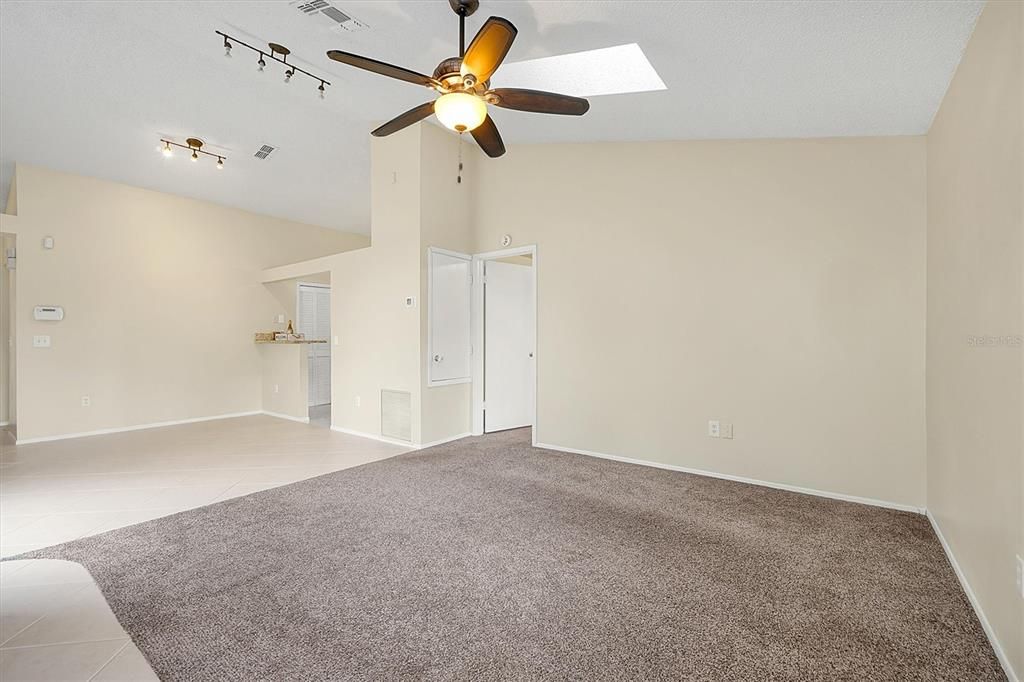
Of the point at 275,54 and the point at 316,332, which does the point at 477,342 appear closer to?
the point at 275,54

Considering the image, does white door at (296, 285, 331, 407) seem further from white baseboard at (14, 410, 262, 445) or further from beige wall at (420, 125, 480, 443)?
beige wall at (420, 125, 480, 443)

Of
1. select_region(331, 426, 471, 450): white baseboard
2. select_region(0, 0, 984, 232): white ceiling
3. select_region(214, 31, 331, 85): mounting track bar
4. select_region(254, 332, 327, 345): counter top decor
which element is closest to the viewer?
select_region(0, 0, 984, 232): white ceiling

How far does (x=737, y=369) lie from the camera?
365cm

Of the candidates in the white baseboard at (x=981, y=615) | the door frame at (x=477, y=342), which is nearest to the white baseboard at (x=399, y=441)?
the door frame at (x=477, y=342)

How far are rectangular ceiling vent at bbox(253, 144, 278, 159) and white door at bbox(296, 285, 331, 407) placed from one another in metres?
2.46

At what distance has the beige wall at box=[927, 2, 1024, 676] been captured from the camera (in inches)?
62.4

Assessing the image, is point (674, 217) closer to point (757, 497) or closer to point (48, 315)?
point (757, 497)

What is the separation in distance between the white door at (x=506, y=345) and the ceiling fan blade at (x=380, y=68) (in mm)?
2999

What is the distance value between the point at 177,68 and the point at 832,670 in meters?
5.44

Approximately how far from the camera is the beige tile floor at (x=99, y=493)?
1.71 meters

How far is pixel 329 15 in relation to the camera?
2.94 m

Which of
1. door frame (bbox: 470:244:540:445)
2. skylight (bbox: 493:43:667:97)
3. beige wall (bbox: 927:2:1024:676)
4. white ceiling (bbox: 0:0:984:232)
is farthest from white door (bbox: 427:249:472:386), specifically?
beige wall (bbox: 927:2:1024:676)

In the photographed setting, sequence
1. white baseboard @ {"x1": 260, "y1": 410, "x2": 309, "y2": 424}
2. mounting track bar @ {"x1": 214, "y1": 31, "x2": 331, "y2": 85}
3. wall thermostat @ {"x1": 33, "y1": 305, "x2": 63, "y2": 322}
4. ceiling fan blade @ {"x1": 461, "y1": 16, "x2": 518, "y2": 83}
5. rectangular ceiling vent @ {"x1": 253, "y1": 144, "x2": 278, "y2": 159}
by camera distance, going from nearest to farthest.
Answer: ceiling fan blade @ {"x1": 461, "y1": 16, "x2": 518, "y2": 83}, mounting track bar @ {"x1": 214, "y1": 31, "x2": 331, "y2": 85}, wall thermostat @ {"x1": 33, "y1": 305, "x2": 63, "y2": 322}, rectangular ceiling vent @ {"x1": 253, "y1": 144, "x2": 278, "y2": 159}, white baseboard @ {"x1": 260, "y1": 410, "x2": 309, "y2": 424}

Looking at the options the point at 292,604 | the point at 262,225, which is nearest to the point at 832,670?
the point at 292,604
